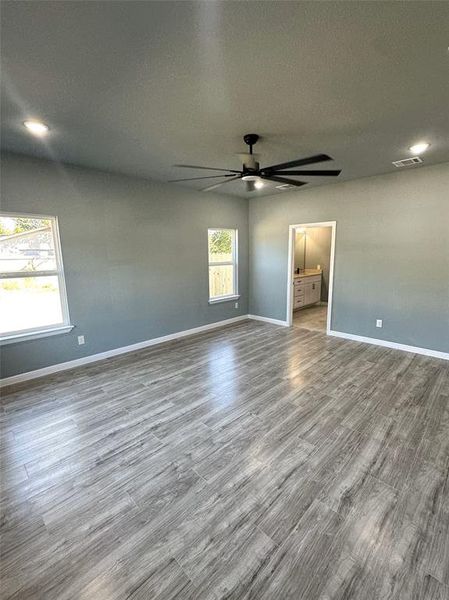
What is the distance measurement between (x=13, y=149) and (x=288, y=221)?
4.34 meters

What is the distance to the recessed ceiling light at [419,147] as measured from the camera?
299 centimetres

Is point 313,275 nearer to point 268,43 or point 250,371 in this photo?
point 250,371

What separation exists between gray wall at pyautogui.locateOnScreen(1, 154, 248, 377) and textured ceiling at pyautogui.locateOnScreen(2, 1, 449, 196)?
0.62 metres

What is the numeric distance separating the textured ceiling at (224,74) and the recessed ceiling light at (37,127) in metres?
0.06

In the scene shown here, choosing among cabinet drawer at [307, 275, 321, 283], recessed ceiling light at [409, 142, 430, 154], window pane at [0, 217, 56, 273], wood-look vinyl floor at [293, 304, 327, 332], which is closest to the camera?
recessed ceiling light at [409, 142, 430, 154]

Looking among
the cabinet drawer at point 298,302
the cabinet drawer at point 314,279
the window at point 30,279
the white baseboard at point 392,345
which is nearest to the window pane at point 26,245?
the window at point 30,279

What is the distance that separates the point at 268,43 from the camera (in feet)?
5.11

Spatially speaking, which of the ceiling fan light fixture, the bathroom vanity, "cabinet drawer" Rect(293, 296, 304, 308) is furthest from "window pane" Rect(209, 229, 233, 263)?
the ceiling fan light fixture

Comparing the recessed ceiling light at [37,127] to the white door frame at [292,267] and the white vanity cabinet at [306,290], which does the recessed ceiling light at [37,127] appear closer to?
the white door frame at [292,267]

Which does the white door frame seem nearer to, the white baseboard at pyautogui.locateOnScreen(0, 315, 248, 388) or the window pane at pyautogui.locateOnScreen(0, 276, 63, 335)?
the white baseboard at pyautogui.locateOnScreen(0, 315, 248, 388)

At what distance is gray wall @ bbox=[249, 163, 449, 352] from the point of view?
383 centimetres

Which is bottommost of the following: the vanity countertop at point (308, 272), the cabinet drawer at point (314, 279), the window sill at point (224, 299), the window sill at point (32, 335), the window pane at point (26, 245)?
the window sill at point (32, 335)

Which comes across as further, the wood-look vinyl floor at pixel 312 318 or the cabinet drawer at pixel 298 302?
the cabinet drawer at pixel 298 302

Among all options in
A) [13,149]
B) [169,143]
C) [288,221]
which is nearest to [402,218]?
[288,221]
